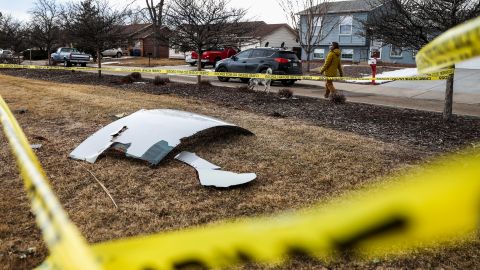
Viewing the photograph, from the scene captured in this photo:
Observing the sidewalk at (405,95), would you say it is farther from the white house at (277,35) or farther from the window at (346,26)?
the white house at (277,35)

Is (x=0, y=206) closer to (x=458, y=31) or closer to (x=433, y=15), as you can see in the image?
(x=458, y=31)

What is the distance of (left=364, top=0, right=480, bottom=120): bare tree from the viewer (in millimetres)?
8250

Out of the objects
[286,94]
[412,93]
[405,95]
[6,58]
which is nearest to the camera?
[286,94]

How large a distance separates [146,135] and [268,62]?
12.0 meters

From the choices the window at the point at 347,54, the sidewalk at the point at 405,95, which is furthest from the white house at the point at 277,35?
the sidewalk at the point at 405,95

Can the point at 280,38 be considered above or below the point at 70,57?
above

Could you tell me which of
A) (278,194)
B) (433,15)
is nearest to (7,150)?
(278,194)

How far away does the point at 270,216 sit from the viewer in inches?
155

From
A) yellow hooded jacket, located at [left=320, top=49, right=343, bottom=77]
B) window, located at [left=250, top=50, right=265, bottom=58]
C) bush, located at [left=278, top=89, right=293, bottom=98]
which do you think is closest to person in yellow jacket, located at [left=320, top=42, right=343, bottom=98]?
yellow hooded jacket, located at [left=320, top=49, right=343, bottom=77]

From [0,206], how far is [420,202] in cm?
457

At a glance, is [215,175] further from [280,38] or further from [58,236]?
[280,38]

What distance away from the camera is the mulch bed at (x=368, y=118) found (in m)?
7.70

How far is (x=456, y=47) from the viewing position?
0.67m

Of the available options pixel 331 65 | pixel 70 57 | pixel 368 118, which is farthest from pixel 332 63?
pixel 70 57
